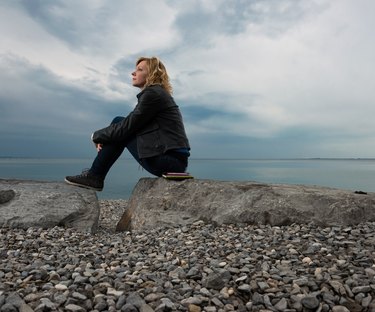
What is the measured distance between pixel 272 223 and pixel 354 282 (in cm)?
214

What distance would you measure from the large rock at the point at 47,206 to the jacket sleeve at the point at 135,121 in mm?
1155

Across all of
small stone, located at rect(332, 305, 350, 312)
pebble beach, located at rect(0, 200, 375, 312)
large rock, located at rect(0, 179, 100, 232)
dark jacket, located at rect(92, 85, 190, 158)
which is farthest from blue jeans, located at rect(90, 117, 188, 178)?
small stone, located at rect(332, 305, 350, 312)

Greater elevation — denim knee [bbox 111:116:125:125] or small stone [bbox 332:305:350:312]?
denim knee [bbox 111:116:125:125]

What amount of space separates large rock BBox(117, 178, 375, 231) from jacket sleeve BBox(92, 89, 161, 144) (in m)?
1.05

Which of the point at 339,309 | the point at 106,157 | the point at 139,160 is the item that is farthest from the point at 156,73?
the point at 339,309

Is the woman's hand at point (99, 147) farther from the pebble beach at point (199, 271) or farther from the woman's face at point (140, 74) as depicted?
the pebble beach at point (199, 271)

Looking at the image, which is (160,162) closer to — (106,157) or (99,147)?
(106,157)

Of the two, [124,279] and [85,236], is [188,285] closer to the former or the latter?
[124,279]

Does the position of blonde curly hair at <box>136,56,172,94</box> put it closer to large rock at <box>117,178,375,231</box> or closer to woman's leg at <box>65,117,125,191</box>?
woman's leg at <box>65,117,125,191</box>

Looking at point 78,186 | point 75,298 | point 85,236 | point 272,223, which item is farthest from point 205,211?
point 75,298

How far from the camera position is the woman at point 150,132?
5.91 m

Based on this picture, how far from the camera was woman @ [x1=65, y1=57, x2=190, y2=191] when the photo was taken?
19.4ft

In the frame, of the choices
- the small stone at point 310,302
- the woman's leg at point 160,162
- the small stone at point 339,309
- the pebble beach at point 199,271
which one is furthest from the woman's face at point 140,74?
the small stone at point 339,309

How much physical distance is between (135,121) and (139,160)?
0.71 metres
